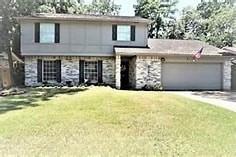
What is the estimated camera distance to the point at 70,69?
2598 cm

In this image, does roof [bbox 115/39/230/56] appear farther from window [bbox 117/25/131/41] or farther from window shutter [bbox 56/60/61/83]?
window shutter [bbox 56/60/61/83]

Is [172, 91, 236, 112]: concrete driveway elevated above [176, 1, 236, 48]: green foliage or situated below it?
below

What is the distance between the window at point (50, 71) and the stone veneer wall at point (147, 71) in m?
5.58

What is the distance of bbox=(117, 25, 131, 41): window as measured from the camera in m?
26.7

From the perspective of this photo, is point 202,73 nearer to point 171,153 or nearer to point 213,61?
point 213,61

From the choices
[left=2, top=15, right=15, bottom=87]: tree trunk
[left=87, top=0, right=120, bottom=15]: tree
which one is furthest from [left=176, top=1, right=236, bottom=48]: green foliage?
[left=2, top=15, right=15, bottom=87]: tree trunk

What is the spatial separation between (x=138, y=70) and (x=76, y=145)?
16.8 metres

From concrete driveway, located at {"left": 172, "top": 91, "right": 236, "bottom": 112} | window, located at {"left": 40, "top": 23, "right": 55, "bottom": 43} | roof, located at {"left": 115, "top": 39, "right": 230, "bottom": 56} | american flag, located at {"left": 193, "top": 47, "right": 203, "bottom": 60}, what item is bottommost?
concrete driveway, located at {"left": 172, "top": 91, "right": 236, "bottom": 112}

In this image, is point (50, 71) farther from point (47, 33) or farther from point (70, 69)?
point (47, 33)

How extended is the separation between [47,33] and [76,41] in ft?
6.58

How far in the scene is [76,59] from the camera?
1030 inches

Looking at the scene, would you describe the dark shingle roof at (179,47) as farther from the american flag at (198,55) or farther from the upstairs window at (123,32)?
the upstairs window at (123,32)

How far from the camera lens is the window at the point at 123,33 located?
2666 cm

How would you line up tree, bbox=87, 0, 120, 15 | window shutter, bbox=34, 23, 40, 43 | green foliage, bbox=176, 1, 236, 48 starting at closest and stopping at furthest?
window shutter, bbox=34, 23, 40, 43, green foliage, bbox=176, 1, 236, 48, tree, bbox=87, 0, 120, 15
